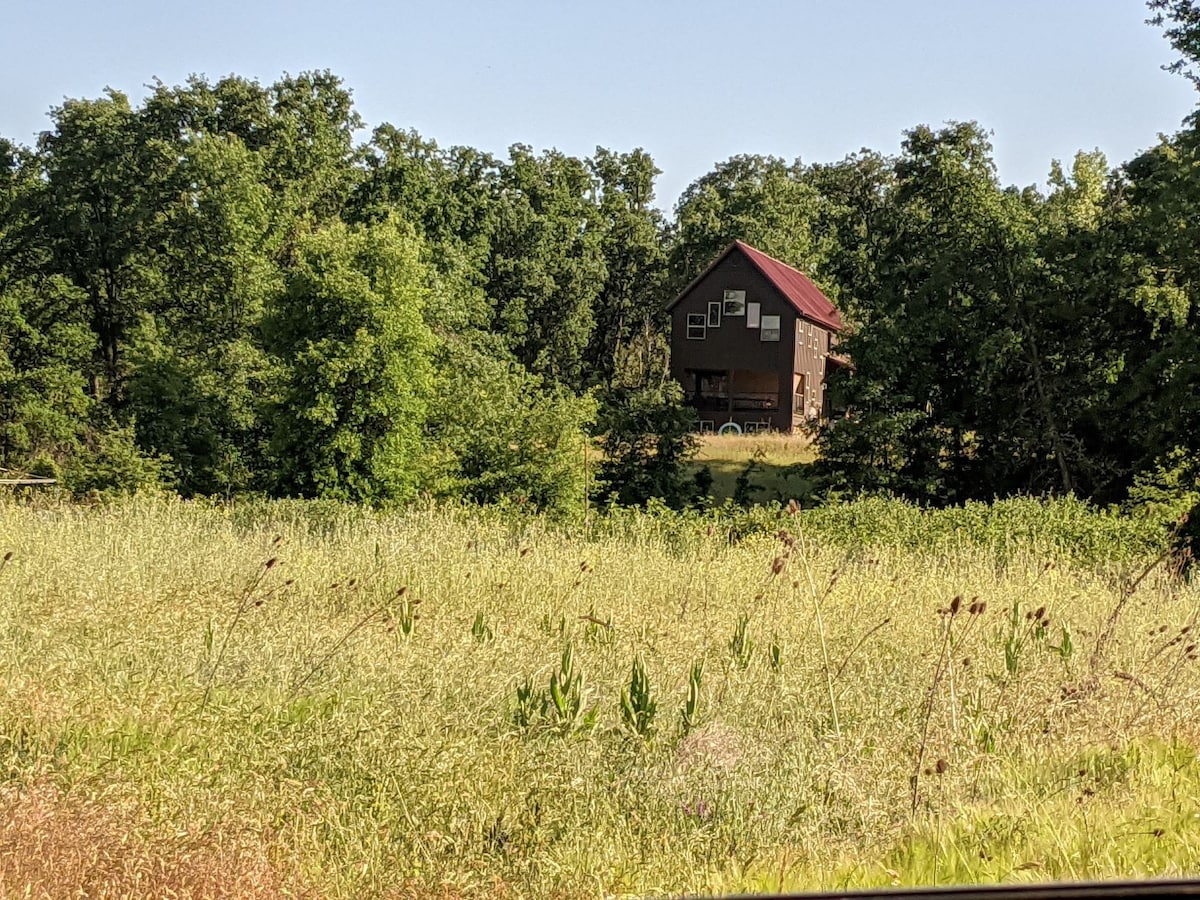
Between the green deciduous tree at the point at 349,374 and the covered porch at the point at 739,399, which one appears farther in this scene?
the covered porch at the point at 739,399

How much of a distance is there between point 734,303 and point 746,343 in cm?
178

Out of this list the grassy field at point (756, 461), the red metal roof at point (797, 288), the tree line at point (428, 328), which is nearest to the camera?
the tree line at point (428, 328)

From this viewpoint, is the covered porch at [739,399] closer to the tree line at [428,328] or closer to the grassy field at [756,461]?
the grassy field at [756,461]

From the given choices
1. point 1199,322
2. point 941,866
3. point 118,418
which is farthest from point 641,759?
point 118,418

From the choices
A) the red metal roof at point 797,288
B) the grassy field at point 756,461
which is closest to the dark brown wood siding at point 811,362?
the red metal roof at point 797,288

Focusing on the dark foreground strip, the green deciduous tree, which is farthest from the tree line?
the dark foreground strip

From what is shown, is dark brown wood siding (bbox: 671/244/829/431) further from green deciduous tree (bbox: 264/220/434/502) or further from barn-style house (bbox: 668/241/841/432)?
green deciduous tree (bbox: 264/220/434/502)

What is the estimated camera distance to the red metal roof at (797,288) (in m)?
49.1

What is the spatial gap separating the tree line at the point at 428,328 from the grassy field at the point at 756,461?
2.87 meters

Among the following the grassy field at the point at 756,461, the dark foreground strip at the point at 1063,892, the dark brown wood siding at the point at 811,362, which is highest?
the dark brown wood siding at the point at 811,362

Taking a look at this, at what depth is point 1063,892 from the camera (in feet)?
3.27

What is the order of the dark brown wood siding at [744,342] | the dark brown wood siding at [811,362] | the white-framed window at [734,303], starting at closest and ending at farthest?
the dark brown wood siding at [744,342] < the white-framed window at [734,303] < the dark brown wood siding at [811,362]

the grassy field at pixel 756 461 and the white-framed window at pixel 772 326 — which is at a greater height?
the white-framed window at pixel 772 326

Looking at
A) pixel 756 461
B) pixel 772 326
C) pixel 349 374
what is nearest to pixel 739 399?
pixel 772 326
